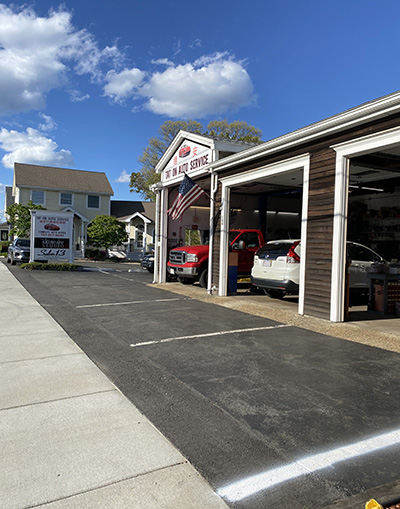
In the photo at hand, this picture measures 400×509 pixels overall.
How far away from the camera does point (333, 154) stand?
25.9 ft

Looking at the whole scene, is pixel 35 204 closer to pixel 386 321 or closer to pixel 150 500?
pixel 386 321

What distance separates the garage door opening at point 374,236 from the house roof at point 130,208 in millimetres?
24605

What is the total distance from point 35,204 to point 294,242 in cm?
2959

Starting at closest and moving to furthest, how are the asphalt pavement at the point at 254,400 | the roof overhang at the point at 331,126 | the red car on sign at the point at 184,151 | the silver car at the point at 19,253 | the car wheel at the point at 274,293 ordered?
the asphalt pavement at the point at 254,400, the roof overhang at the point at 331,126, the car wheel at the point at 274,293, the red car on sign at the point at 184,151, the silver car at the point at 19,253

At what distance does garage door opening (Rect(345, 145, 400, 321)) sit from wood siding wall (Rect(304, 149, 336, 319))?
0.47m

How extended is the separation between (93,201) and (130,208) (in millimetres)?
4286

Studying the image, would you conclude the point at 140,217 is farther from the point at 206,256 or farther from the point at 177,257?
the point at 206,256

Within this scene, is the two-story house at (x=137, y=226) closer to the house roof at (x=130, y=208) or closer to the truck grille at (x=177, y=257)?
the house roof at (x=130, y=208)

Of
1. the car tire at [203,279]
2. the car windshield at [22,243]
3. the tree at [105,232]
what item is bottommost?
the car tire at [203,279]

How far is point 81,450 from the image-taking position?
9.44 feet

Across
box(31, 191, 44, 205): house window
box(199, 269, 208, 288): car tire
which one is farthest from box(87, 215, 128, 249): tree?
box(199, 269, 208, 288): car tire

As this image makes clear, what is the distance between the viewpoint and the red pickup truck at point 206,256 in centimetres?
1341

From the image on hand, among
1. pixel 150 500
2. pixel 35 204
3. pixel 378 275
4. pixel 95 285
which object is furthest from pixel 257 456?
pixel 35 204

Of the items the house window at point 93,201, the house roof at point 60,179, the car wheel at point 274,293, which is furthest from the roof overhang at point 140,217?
the car wheel at point 274,293
